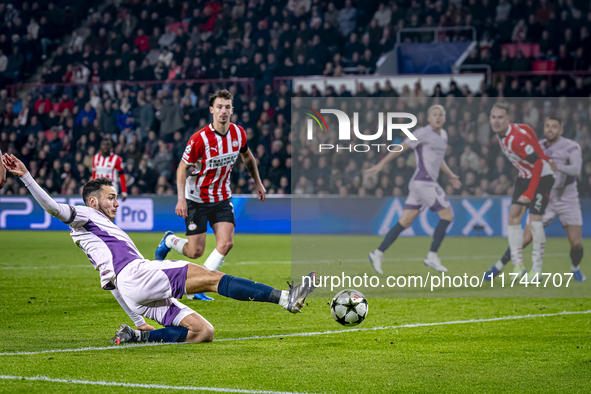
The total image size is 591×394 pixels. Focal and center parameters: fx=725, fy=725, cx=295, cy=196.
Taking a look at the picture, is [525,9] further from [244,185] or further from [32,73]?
[32,73]

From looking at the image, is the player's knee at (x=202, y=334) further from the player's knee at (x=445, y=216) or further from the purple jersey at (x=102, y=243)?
the player's knee at (x=445, y=216)

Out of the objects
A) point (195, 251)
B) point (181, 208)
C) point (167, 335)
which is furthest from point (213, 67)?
point (167, 335)

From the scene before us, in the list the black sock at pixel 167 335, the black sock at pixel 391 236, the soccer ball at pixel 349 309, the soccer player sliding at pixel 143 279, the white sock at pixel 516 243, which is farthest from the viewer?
the black sock at pixel 391 236

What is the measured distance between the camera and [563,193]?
945cm

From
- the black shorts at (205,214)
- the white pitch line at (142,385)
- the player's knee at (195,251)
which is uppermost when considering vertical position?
the black shorts at (205,214)

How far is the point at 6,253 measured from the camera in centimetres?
1233

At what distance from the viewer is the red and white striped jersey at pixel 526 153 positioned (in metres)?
8.97

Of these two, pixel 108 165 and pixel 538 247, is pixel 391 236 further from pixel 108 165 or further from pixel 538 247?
pixel 108 165

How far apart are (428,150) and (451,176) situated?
460mm

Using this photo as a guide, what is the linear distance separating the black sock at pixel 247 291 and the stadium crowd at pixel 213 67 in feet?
37.8

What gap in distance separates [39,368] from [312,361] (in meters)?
1.69

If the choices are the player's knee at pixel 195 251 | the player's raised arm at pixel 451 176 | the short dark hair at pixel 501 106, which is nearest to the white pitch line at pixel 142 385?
the player's knee at pixel 195 251

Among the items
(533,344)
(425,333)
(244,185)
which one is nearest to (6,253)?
(244,185)

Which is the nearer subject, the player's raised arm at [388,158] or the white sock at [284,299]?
the white sock at [284,299]
